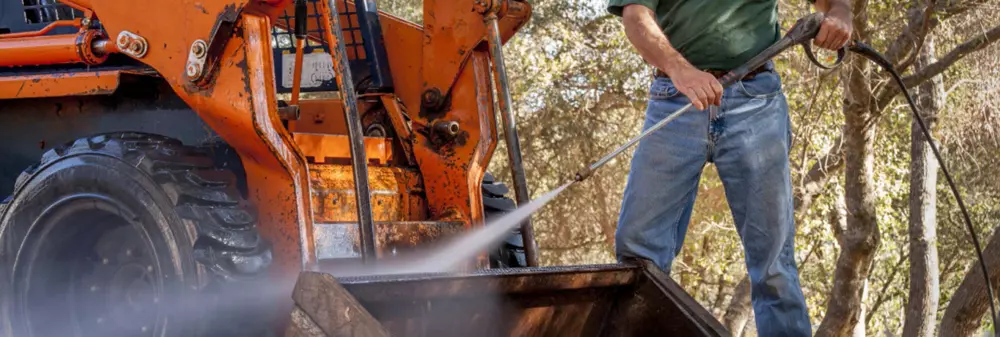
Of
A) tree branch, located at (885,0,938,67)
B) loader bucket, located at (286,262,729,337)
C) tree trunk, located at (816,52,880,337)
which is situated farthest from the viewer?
tree trunk, located at (816,52,880,337)

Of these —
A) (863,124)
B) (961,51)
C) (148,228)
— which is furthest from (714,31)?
(863,124)

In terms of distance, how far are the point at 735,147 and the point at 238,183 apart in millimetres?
1845

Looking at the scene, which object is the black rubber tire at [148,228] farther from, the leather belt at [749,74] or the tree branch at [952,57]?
the tree branch at [952,57]

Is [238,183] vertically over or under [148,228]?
over

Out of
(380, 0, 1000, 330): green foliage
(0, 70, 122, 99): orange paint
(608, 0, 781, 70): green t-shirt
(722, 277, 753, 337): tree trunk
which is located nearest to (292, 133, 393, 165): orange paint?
(0, 70, 122, 99): orange paint

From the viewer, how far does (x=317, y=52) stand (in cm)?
552

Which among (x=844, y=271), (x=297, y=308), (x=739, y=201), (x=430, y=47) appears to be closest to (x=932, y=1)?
(x=844, y=271)

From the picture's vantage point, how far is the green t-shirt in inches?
150

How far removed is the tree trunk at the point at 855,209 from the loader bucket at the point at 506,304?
18.1ft

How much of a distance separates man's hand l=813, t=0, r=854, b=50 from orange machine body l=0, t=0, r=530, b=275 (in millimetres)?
1630

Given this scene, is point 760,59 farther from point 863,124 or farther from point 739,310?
point 739,310

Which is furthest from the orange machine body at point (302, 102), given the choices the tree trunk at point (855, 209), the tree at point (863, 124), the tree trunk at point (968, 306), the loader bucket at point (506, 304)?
the tree trunk at point (968, 306)

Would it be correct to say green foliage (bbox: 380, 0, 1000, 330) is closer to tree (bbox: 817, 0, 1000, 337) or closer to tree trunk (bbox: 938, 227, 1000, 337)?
tree (bbox: 817, 0, 1000, 337)

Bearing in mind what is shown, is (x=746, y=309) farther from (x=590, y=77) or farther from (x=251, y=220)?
(x=251, y=220)
